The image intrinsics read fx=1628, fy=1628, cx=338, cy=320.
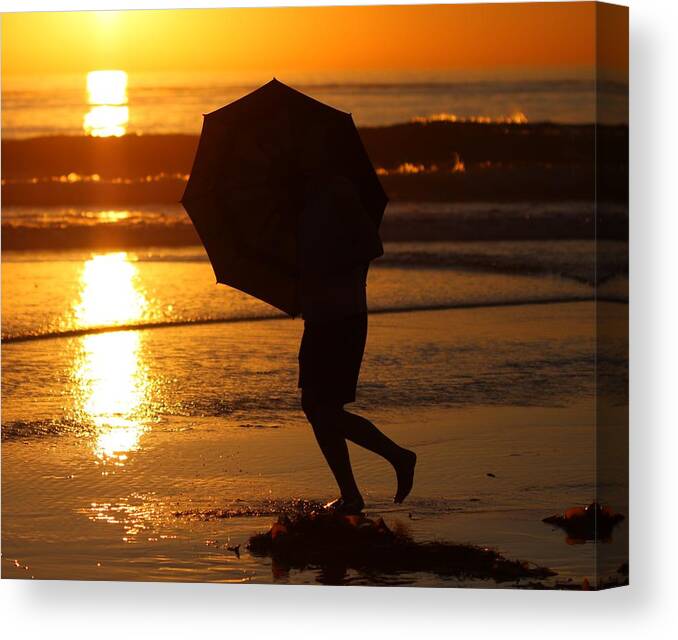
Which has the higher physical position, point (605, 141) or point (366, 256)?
point (605, 141)

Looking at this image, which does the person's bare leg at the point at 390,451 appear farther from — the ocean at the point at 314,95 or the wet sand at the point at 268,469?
the ocean at the point at 314,95

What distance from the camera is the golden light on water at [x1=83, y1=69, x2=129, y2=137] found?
23.4 feet

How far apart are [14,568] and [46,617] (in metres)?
0.26

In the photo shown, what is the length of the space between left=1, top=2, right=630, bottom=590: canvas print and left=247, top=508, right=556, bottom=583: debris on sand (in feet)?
0.04

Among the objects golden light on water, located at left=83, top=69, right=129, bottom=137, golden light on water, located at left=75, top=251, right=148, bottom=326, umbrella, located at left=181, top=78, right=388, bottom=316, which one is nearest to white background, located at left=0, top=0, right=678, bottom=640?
umbrella, located at left=181, top=78, right=388, bottom=316

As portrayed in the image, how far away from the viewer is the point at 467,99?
23.1ft

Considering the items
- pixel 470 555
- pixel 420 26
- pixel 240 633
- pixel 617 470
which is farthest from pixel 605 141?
pixel 240 633

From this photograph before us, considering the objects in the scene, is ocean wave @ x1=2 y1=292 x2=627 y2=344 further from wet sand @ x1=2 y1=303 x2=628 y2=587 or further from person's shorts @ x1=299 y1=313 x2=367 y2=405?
person's shorts @ x1=299 y1=313 x2=367 y2=405

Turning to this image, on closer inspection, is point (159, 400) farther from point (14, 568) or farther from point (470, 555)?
point (470, 555)

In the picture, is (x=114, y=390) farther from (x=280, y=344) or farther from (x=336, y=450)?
(x=336, y=450)

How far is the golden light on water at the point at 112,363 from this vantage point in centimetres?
714

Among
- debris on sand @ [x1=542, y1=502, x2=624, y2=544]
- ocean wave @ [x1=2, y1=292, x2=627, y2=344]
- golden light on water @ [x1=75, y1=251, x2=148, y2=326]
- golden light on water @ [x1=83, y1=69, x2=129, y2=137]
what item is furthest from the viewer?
golden light on water @ [x1=75, y1=251, x2=148, y2=326]

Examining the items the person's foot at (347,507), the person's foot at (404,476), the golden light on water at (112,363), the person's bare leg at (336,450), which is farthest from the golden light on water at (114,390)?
the person's foot at (404,476)

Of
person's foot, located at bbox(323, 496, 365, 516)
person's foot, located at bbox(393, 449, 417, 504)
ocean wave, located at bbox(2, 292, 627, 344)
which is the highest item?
ocean wave, located at bbox(2, 292, 627, 344)
